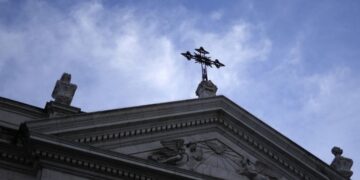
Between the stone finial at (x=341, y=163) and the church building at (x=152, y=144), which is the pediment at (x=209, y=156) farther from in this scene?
the stone finial at (x=341, y=163)

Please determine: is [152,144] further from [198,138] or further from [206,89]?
[206,89]

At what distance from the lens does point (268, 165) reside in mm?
19016

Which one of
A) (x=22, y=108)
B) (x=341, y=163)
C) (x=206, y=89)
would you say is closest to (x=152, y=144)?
(x=206, y=89)

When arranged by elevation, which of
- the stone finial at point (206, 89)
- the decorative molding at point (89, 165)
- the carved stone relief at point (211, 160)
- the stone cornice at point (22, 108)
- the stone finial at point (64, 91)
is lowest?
the decorative molding at point (89, 165)

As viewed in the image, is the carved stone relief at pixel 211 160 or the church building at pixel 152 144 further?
the carved stone relief at pixel 211 160

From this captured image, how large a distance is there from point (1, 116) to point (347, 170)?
1240cm

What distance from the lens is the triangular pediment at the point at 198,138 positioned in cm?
1666

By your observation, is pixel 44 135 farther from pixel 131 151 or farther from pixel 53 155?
pixel 131 151

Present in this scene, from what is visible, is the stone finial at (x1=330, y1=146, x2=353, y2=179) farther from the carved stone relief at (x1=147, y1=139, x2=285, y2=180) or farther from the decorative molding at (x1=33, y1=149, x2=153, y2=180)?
the decorative molding at (x1=33, y1=149, x2=153, y2=180)

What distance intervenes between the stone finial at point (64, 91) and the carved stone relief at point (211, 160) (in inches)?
127

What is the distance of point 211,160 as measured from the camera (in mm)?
17938

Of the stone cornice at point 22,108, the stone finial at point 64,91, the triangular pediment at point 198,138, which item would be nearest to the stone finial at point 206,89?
the triangular pediment at point 198,138

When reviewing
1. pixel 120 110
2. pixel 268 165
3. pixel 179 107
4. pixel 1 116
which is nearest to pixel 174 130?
pixel 179 107

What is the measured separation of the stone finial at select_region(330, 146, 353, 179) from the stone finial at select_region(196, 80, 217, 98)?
5141 millimetres
